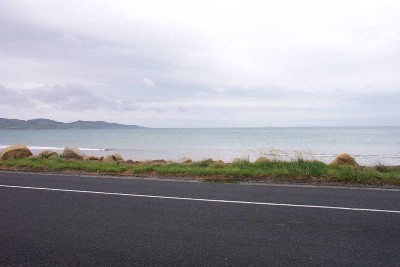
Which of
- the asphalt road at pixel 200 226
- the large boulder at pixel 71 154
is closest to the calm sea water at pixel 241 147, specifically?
the asphalt road at pixel 200 226

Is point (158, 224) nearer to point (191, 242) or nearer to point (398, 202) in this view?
point (191, 242)

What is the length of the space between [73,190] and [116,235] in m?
4.56

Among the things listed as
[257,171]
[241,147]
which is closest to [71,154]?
[257,171]

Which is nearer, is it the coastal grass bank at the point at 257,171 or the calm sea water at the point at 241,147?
the coastal grass bank at the point at 257,171

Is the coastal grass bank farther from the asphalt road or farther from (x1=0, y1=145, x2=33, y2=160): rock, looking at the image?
(x1=0, y1=145, x2=33, y2=160): rock

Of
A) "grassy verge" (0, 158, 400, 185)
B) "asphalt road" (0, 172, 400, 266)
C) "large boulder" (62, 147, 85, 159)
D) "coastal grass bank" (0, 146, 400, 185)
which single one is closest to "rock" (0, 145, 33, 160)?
"large boulder" (62, 147, 85, 159)

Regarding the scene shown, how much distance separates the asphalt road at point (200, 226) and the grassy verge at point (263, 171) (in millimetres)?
1457

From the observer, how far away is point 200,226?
21.0 feet

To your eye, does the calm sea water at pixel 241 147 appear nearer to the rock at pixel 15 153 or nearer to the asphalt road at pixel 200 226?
the asphalt road at pixel 200 226

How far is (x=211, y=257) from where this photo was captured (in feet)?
16.4

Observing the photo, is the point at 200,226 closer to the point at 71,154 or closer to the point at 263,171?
the point at 263,171

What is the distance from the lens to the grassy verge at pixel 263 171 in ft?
36.9

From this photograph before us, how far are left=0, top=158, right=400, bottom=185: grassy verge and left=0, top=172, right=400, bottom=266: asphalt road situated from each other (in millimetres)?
1457

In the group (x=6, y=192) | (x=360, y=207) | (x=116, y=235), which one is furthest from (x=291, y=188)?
(x=6, y=192)
